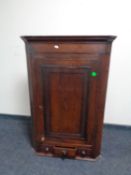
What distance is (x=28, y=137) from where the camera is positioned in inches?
81.4

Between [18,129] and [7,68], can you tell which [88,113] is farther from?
[7,68]

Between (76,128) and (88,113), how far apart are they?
0.66 feet

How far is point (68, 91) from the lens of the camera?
149cm

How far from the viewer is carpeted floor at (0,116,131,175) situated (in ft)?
5.09

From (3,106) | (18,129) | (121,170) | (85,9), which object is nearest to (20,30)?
(85,9)

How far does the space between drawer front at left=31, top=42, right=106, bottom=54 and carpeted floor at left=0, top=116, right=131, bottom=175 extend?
1.09 metres

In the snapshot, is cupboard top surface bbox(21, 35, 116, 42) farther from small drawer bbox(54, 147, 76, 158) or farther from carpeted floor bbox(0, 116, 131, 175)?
carpeted floor bbox(0, 116, 131, 175)

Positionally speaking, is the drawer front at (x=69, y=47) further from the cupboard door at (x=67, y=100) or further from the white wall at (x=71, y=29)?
the white wall at (x=71, y=29)

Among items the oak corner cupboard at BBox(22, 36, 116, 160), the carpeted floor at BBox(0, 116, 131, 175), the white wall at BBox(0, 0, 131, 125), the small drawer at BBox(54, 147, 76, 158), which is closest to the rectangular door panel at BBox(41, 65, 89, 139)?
the oak corner cupboard at BBox(22, 36, 116, 160)

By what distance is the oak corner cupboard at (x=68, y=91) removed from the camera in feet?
4.46

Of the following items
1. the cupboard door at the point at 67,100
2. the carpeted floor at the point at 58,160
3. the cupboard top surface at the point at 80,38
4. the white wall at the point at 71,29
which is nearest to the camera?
the cupboard top surface at the point at 80,38

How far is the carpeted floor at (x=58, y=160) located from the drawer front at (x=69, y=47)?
1.09 m

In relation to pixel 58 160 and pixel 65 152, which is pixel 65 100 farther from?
pixel 58 160

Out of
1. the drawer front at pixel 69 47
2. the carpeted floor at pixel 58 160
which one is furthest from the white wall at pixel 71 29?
the drawer front at pixel 69 47
